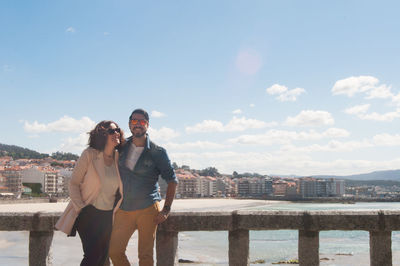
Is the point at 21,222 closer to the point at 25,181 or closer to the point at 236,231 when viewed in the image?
the point at 236,231

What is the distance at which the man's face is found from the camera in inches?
170

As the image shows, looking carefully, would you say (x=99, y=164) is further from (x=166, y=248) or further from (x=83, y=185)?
(x=166, y=248)

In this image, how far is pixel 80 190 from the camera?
3785 mm

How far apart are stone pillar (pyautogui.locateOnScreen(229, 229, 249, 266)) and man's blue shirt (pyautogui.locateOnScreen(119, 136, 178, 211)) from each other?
93 cm

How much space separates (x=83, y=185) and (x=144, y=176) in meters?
0.65

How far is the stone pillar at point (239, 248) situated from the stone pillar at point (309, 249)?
0.61m

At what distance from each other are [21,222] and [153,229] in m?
1.54

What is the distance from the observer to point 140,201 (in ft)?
13.4

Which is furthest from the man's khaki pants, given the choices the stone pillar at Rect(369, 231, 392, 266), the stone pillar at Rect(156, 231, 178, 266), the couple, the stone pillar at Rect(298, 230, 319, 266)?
the stone pillar at Rect(369, 231, 392, 266)

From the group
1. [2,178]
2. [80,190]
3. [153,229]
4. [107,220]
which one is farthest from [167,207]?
[2,178]

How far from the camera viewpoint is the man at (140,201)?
4094 millimetres

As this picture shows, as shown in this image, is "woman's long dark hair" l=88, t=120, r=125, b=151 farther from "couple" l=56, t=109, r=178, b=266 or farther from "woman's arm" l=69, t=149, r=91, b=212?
"woman's arm" l=69, t=149, r=91, b=212

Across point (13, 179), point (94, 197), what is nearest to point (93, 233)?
point (94, 197)

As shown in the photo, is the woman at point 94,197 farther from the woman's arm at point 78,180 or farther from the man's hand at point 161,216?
the man's hand at point 161,216
